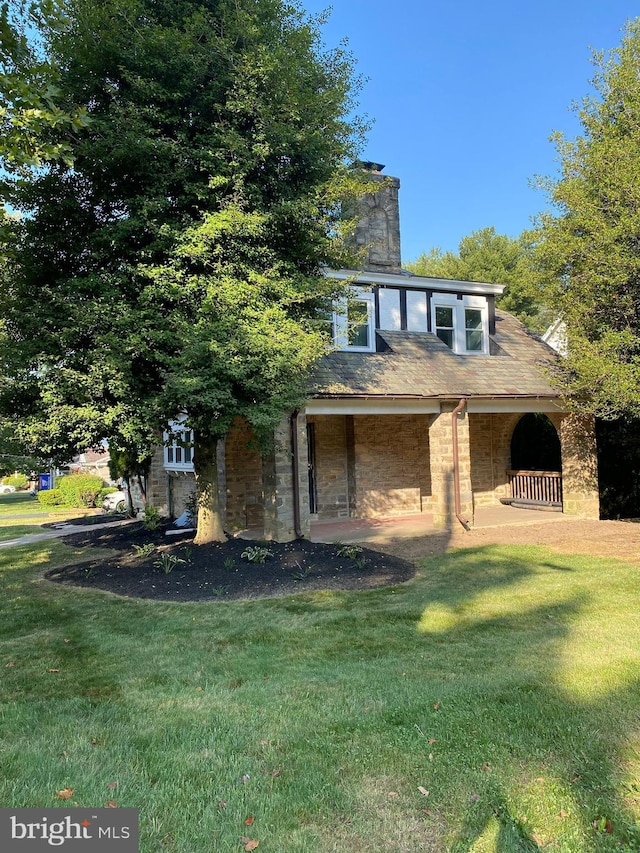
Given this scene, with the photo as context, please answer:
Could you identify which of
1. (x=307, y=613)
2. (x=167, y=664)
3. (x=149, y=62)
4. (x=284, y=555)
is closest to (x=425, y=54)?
(x=149, y=62)

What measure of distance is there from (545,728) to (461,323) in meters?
12.6

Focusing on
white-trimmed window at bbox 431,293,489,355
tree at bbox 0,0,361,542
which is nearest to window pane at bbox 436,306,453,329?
white-trimmed window at bbox 431,293,489,355

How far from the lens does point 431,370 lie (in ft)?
43.4

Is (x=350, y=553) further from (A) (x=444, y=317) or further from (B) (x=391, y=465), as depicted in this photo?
(A) (x=444, y=317)

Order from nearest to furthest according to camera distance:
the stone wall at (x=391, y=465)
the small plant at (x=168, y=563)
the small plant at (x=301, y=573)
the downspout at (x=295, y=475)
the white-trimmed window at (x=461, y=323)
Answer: the small plant at (x=301, y=573) → the small plant at (x=168, y=563) → the downspout at (x=295, y=475) → the stone wall at (x=391, y=465) → the white-trimmed window at (x=461, y=323)

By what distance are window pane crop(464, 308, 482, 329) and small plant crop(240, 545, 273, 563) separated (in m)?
9.09

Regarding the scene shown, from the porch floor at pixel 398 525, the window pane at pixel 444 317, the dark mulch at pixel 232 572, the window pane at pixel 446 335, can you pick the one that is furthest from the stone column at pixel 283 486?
the window pane at pixel 444 317

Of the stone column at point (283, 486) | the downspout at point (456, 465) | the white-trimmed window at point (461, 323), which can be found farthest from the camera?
the white-trimmed window at point (461, 323)

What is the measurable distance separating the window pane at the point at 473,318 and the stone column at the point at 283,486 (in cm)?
688

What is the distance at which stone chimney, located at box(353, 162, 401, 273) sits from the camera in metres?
15.7

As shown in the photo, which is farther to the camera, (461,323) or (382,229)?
(382,229)

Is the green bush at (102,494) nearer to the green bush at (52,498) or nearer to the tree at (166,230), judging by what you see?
the green bush at (52,498)

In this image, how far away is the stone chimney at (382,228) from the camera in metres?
15.7

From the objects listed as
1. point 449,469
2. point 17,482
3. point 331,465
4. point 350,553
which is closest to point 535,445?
point 449,469
